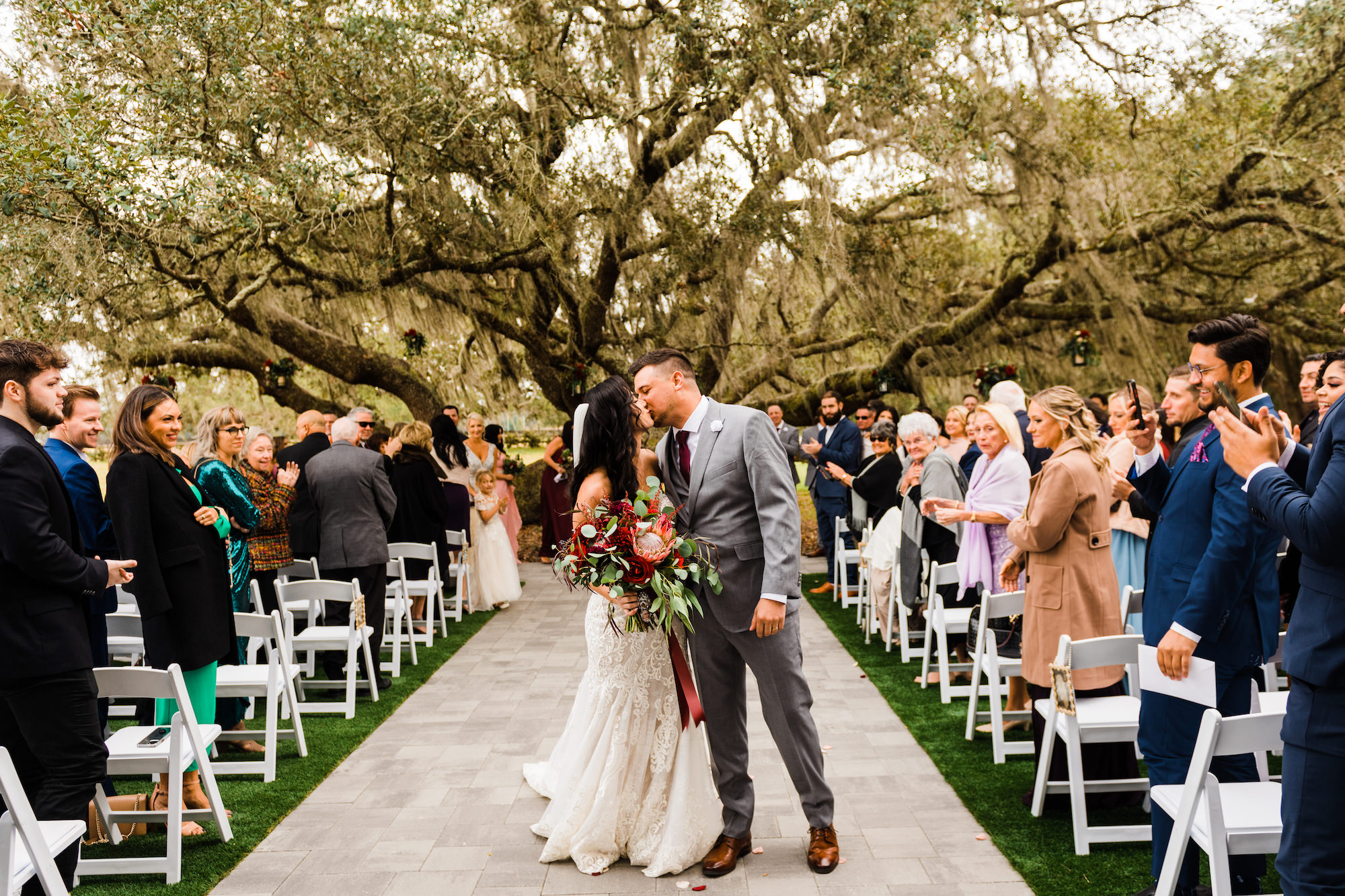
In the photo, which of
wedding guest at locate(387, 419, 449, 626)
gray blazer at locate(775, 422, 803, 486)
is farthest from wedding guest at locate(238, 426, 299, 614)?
gray blazer at locate(775, 422, 803, 486)

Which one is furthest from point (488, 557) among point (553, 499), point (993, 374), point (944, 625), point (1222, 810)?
point (1222, 810)

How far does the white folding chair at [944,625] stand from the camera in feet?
19.0

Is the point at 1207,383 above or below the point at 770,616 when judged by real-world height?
above

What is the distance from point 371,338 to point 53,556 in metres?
10.1

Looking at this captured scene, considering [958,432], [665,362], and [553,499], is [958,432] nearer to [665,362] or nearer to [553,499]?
[665,362]

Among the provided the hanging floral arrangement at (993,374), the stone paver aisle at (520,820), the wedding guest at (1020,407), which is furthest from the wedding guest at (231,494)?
the hanging floral arrangement at (993,374)

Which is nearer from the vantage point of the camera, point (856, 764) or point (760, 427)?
point (760, 427)

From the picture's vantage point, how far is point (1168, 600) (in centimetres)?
304

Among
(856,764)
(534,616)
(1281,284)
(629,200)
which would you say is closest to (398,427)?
(534,616)

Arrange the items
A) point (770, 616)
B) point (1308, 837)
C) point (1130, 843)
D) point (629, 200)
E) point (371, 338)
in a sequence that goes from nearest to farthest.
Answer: point (1308, 837), point (770, 616), point (1130, 843), point (629, 200), point (371, 338)

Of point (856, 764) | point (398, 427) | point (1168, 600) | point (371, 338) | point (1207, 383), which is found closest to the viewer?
point (1207, 383)

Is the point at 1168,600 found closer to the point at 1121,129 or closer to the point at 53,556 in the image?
the point at 53,556

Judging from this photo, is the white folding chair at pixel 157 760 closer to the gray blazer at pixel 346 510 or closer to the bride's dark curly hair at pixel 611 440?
the bride's dark curly hair at pixel 611 440

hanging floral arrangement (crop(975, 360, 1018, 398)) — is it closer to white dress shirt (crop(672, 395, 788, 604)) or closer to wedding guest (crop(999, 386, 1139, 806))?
wedding guest (crop(999, 386, 1139, 806))
